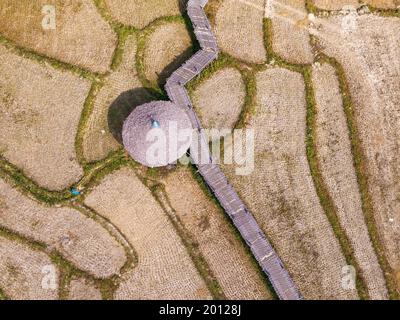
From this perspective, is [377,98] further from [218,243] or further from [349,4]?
[218,243]

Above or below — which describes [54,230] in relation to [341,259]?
above

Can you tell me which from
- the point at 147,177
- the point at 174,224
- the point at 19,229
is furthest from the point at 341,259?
the point at 19,229

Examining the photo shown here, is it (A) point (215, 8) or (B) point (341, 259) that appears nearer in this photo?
(B) point (341, 259)

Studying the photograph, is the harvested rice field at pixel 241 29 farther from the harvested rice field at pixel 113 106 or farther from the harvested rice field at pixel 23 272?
the harvested rice field at pixel 23 272
